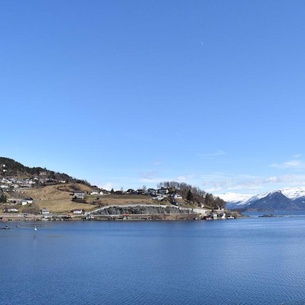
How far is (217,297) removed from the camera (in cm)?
4409

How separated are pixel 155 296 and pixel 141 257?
28920 millimetres

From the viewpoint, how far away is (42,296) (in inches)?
1752

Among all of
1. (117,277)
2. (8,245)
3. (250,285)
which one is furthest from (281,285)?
(8,245)

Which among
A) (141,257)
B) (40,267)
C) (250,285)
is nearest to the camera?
(250,285)

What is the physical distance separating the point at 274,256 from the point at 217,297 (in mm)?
33768

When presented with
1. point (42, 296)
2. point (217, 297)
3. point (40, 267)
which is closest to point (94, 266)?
point (40, 267)

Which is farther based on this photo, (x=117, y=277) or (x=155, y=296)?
(x=117, y=277)

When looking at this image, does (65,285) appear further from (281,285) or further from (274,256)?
(274,256)

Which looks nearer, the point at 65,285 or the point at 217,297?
the point at 217,297

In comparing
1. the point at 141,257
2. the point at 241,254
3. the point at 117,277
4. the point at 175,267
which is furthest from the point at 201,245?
the point at 117,277

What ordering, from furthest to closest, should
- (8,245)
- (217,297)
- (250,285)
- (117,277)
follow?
(8,245)
(117,277)
(250,285)
(217,297)

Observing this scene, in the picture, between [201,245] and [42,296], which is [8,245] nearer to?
[201,245]

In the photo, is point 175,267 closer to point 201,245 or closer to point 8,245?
point 201,245

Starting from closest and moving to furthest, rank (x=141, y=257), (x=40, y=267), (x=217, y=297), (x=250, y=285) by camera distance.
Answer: (x=217, y=297) → (x=250, y=285) → (x=40, y=267) → (x=141, y=257)
